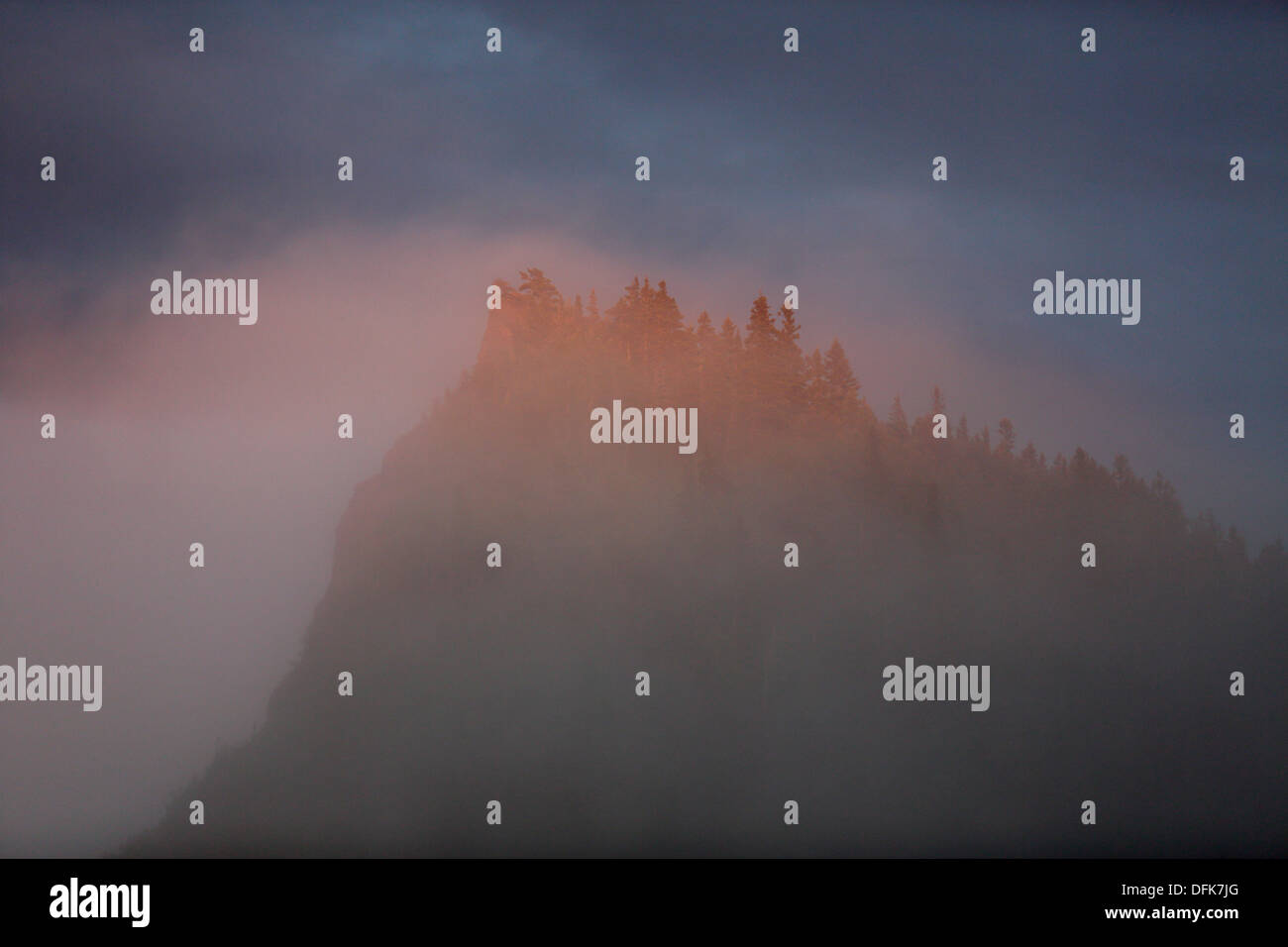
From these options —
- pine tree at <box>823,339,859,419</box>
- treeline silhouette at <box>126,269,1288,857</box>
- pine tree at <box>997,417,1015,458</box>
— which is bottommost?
treeline silhouette at <box>126,269,1288,857</box>

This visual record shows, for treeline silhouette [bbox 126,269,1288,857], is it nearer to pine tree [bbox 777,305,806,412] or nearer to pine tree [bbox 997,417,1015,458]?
pine tree [bbox 997,417,1015,458]

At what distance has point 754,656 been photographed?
427cm

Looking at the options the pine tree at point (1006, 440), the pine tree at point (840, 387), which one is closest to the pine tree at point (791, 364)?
the pine tree at point (840, 387)

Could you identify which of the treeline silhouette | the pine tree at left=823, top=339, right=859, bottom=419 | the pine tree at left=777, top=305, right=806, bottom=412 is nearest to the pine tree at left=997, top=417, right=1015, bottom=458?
the treeline silhouette

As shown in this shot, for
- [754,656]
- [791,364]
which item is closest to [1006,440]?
[791,364]

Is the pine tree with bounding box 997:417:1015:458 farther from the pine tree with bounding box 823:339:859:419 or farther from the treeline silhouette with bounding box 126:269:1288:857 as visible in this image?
the pine tree with bounding box 823:339:859:419

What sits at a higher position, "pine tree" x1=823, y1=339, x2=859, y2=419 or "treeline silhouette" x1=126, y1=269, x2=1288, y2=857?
"pine tree" x1=823, y1=339, x2=859, y2=419

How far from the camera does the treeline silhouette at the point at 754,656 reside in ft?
13.9

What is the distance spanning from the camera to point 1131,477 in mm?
4309

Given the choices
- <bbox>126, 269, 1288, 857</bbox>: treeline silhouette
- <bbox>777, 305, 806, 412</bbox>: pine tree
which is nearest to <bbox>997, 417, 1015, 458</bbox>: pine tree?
<bbox>126, 269, 1288, 857</bbox>: treeline silhouette

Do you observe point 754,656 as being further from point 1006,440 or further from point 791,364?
point 1006,440

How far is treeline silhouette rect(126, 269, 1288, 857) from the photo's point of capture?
423 cm

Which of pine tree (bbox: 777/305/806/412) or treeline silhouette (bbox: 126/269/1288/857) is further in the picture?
pine tree (bbox: 777/305/806/412)

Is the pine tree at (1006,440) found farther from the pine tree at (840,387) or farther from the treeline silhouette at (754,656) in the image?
the pine tree at (840,387)
